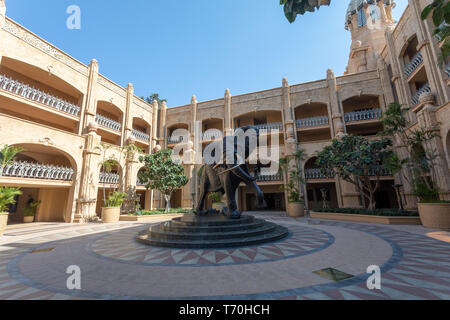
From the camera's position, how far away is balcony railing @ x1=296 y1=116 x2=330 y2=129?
17.1 m

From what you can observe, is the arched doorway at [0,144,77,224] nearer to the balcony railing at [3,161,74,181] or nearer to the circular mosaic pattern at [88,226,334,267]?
the balcony railing at [3,161,74,181]

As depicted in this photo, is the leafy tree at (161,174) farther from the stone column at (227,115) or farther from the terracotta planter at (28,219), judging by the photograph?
the terracotta planter at (28,219)

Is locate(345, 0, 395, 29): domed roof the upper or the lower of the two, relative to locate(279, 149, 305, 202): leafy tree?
upper

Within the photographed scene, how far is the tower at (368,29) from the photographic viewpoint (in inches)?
785

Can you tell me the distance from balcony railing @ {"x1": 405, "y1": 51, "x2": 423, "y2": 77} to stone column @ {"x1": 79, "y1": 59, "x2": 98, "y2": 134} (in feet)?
71.1

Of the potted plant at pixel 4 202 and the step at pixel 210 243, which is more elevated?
the potted plant at pixel 4 202

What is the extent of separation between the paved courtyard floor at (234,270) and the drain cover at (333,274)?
8 cm

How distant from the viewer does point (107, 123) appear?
53.4 ft

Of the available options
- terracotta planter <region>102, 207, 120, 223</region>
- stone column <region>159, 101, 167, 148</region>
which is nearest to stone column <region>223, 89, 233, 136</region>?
stone column <region>159, 101, 167, 148</region>

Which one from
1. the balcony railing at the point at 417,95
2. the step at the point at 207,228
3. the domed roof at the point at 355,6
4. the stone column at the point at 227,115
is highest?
the domed roof at the point at 355,6

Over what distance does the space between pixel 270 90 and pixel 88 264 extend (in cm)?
1876

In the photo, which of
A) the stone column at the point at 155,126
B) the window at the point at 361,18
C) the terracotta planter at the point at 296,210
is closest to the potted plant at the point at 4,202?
the stone column at the point at 155,126

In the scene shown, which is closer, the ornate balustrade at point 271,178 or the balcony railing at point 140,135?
the ornate balustrade at point 271,178
